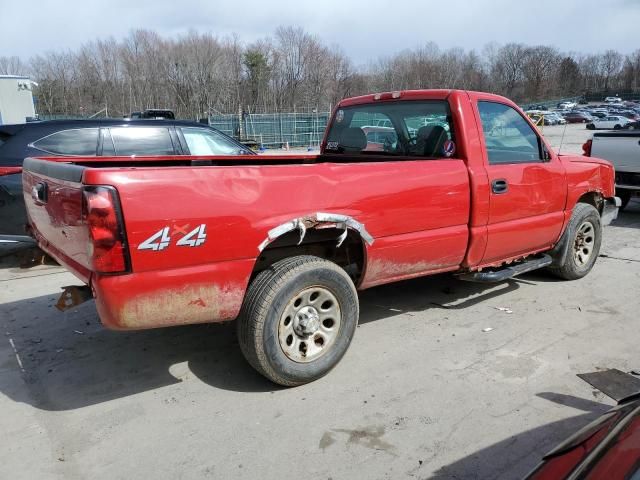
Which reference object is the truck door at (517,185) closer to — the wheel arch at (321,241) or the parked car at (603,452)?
the wheel arch at (321,241)

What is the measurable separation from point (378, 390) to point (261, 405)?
796 mm

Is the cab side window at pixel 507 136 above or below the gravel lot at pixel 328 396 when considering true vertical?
above

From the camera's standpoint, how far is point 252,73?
64.5 metres

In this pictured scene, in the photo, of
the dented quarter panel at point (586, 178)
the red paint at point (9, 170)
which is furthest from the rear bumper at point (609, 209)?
the red paint at point (9, 170)

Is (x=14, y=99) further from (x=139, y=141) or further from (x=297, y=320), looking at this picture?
(x=297, y=320)

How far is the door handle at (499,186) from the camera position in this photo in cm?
447

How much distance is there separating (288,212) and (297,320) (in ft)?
2.45

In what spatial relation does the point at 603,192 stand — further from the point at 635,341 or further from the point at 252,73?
the point at 252,73

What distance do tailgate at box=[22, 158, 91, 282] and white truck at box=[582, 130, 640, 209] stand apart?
30.5 ft

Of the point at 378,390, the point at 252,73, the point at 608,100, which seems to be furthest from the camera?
the point at 608,100

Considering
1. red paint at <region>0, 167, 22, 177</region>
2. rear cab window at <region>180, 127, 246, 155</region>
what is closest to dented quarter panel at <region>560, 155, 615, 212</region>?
rear cab window at <region>180, 127, 246, 155</region>

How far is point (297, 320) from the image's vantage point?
3.50 meters

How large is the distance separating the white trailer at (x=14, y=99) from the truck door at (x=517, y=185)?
35.4m

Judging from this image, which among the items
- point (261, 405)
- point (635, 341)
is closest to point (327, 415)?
point (261, 405)
